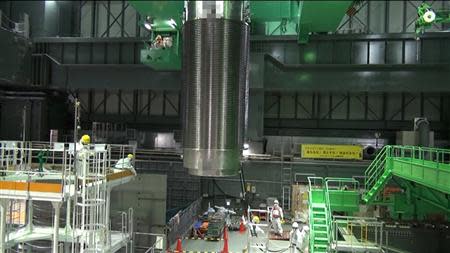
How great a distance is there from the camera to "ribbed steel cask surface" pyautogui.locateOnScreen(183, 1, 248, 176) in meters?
7.07

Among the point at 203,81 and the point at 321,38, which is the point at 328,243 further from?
the point at 321,38

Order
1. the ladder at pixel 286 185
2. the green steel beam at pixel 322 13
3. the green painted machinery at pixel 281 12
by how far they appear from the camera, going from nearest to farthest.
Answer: the green painted machinery at pixel 281 12 → the green steel beam at pixel 322 13 → the ladder at pixel 286 185

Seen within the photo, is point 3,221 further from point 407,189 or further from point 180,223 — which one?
point 407,189

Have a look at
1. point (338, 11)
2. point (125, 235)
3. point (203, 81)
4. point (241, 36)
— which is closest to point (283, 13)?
point (338, 11)

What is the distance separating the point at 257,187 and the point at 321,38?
31.0ft

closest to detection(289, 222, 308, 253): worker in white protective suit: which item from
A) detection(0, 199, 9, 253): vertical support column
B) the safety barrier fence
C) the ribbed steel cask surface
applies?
the safety barrier fence

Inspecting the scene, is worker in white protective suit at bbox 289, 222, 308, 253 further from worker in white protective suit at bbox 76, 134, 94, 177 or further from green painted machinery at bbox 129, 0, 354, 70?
worker in white protective suit at bbox 76, 134, 94, 177

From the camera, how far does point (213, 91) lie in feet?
23.3

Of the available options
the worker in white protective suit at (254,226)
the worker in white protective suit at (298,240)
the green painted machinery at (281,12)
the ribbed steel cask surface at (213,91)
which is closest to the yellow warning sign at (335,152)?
the worker in white protective suit at (254,226)

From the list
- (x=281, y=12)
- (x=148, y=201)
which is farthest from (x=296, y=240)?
(x=281, y=12)

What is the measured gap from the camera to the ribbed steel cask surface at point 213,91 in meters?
7.07

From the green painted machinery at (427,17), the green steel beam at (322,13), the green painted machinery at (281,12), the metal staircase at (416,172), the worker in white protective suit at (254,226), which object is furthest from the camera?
the green painted machinery at (427,17)

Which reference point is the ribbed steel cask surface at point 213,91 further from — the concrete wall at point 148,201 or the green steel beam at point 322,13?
the concrete wall at point 148,201

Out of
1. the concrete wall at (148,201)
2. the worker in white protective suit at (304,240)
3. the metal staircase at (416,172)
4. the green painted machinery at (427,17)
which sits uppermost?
the green painted machinery at (427,17)
